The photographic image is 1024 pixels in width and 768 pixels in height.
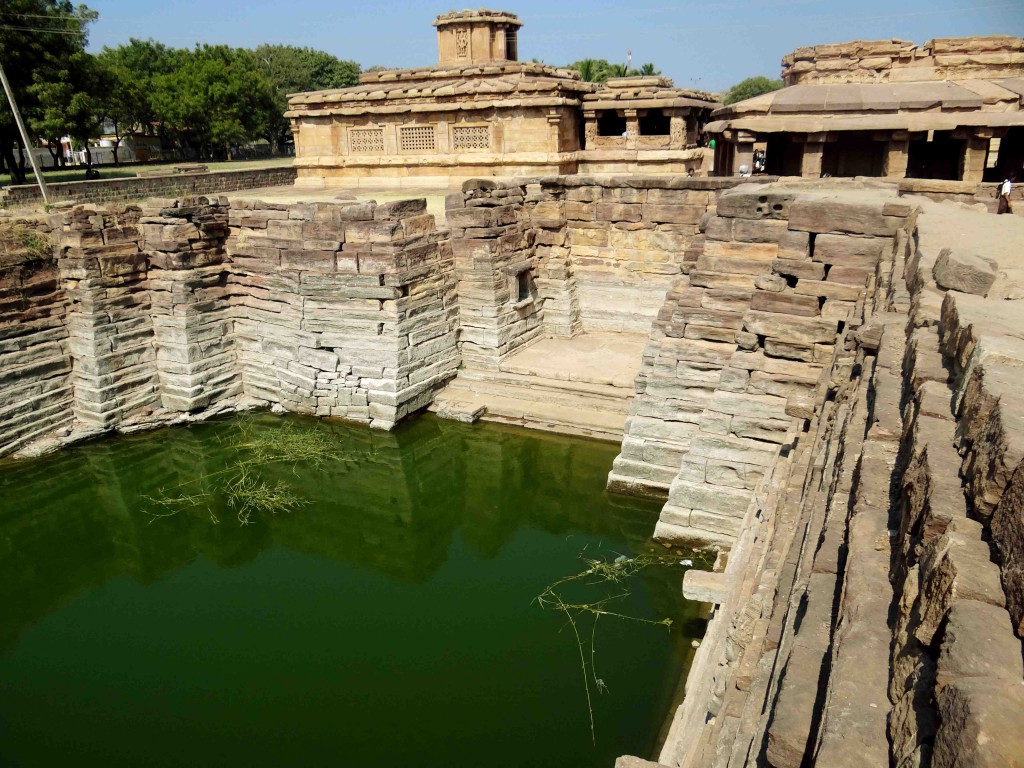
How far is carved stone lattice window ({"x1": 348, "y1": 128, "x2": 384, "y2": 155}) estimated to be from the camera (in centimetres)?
2009

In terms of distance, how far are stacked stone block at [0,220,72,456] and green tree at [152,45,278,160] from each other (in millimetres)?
27719

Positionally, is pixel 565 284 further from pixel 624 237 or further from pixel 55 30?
pixel 55 30

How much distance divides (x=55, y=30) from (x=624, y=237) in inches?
758

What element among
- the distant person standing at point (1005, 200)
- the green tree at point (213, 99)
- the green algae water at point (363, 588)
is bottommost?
the green algae water at point (363, 588)

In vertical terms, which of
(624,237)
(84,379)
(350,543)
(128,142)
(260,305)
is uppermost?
(128,142)

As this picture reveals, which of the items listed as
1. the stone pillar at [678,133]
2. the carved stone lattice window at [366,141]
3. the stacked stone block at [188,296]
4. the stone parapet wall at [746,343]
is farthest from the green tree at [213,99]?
the stone parapet wall at [746,343]

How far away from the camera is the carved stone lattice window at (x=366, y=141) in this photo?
20094mm

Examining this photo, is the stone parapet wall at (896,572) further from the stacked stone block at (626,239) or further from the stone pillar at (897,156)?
the stone pillar at (897,156)

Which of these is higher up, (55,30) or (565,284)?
(55,30)

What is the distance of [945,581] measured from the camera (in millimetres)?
1929

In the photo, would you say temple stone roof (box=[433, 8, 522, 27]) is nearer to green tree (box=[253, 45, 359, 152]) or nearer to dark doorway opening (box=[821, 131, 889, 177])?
dark doorway opening (box=[821, 131, 889, 177])

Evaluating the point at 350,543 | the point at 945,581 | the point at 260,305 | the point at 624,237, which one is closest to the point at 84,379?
the point at 260,305

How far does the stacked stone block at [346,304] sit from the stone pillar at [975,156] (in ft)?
32.1

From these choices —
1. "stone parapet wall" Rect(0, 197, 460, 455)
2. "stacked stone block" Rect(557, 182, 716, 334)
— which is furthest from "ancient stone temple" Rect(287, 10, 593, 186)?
"stone parapet wall" Rect(0, 197, 460, 455)
